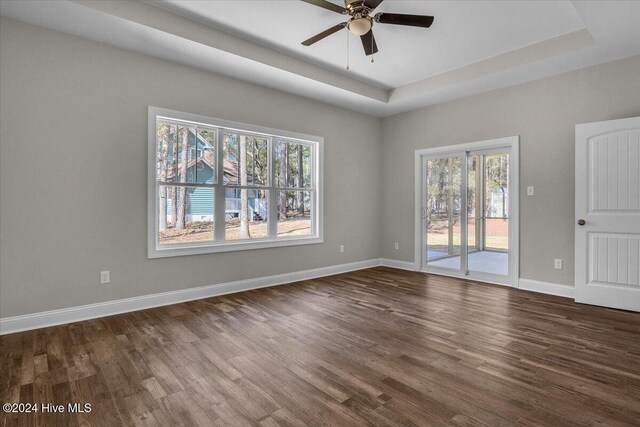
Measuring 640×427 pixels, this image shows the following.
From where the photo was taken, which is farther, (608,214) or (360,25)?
(608,214)

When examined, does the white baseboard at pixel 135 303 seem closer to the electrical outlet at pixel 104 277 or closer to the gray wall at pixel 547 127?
the electrical outlet at pixel 104 277

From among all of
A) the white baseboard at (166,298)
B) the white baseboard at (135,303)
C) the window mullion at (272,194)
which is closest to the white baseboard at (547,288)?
the white baseboard at (166,298)

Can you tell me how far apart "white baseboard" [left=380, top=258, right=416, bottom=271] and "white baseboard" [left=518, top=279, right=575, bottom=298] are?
1741mm

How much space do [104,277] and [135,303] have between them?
43 centimetres

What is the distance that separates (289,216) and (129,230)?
226cm

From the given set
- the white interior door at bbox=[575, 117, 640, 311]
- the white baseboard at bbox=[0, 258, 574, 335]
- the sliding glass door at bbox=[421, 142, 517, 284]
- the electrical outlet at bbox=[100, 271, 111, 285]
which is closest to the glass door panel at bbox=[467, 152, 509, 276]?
the sliding glass door at bbox=[421, 142, 517, 284]

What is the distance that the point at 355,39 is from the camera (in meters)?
3.79

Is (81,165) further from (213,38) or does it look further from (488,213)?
(488,213)

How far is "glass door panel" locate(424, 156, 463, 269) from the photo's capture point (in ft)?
17.8

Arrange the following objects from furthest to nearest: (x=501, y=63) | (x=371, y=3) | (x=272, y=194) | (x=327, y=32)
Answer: (x=272, y=194)
(x=501, y=63)
(x=327, y=32)
(x=371, y=3)

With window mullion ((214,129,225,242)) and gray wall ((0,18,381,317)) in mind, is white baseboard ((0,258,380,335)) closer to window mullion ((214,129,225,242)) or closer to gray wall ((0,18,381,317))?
gray wall ((0,18,381,317))

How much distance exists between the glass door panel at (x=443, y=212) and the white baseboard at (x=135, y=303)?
2.06 meters

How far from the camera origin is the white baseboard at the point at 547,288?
4179 millimetres

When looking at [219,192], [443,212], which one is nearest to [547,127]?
[443,212]
